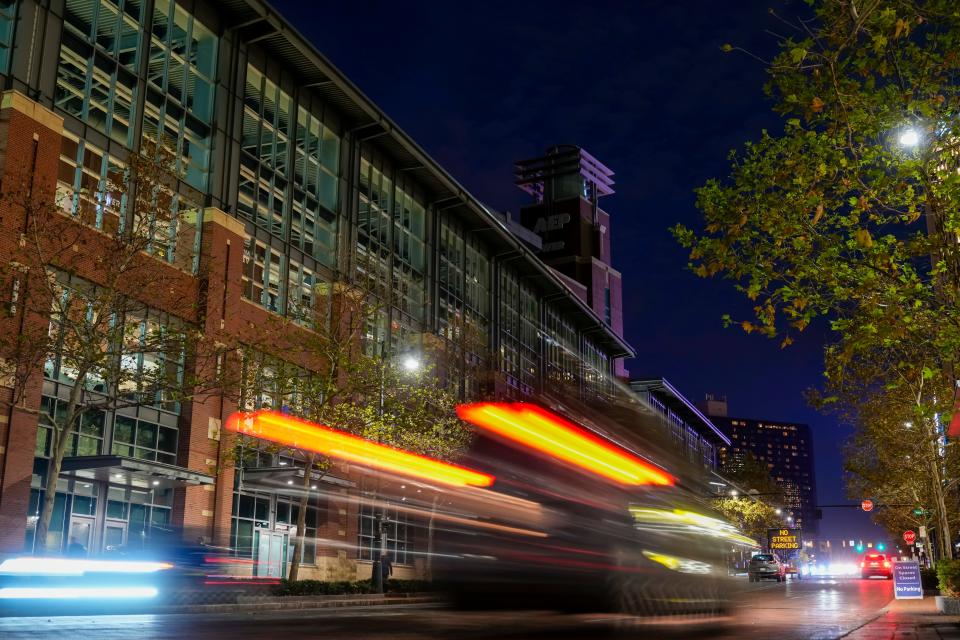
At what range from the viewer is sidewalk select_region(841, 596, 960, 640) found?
1534 cm

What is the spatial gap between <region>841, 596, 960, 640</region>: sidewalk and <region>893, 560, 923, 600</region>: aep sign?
6896 mm

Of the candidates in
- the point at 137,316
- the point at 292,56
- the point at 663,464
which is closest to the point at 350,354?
the point at 137,316

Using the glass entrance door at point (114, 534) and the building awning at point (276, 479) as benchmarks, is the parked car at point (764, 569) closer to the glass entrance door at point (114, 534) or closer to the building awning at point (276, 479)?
the building awning at point (276, 479)

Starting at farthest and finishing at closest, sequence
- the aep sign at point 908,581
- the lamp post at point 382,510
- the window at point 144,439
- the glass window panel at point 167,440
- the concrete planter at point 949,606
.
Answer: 1. the glass window panel at point 167,440
2. the lamp post at point 382,510
3. the window at point 144,439
4. the aep sign at point 908,581
5. the concrete planter at point 949,606

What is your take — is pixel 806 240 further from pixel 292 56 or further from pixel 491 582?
pixel 292 56

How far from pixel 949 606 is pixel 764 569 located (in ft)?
150

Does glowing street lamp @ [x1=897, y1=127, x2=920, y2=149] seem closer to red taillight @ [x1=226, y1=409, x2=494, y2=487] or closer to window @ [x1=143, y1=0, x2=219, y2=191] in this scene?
red taillight @ [x1=226, y1=409, x2=494, y2=487]

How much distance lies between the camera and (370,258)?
49562 mm

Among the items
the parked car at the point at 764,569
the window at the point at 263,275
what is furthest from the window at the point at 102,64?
the parked car at the point at 764,569

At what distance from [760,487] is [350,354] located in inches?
3348

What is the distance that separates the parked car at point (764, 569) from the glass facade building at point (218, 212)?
24.8 m

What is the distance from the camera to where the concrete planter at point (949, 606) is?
2241cm

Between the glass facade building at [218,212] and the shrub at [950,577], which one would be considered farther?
the glass facade building at [218,212]

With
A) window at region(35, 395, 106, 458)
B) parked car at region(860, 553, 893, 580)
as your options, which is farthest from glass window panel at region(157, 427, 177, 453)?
parked car at region(860, 553, 893, 580)
